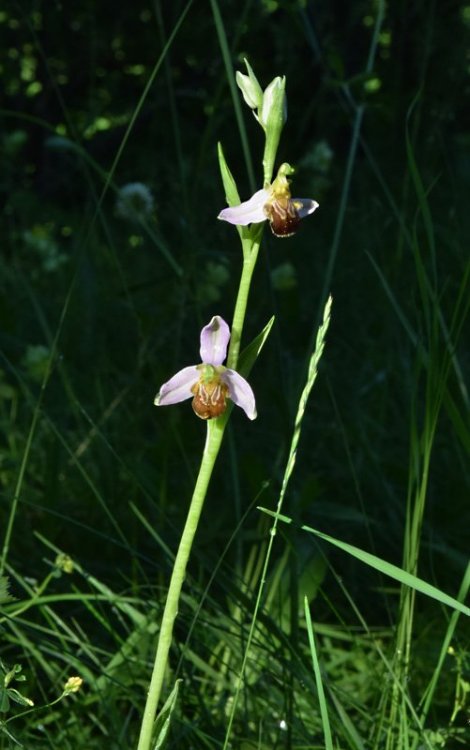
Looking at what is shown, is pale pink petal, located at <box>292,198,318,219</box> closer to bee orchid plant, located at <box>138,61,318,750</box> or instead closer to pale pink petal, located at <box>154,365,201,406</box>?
bee orchid plant, located at <box>138,61,318,750</box>

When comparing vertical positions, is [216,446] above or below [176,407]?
above

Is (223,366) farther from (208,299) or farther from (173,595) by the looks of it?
(208,299)

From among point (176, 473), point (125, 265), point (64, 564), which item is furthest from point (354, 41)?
point (64, 564)

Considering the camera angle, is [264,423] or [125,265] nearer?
[264,423]

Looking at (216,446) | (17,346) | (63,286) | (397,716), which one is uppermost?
(216,446)

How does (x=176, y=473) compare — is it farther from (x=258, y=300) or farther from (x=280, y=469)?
(x=258, y=300)

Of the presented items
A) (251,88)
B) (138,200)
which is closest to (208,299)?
(138,200)

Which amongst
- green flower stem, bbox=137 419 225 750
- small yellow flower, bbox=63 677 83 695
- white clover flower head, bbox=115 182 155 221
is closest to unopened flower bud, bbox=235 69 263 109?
green flower stem, bbox=137 419 225 750
